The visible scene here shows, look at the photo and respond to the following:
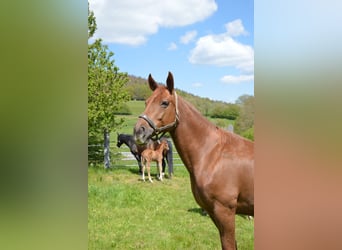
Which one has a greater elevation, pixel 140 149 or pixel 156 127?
pixel 156 127

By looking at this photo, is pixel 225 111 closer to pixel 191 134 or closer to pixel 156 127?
pixel 191 134

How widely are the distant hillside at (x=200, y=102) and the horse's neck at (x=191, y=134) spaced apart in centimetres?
11

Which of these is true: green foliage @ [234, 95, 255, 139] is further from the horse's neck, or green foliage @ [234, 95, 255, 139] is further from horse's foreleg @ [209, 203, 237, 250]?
horse's foreleg @ [209, 203, 237, 250]

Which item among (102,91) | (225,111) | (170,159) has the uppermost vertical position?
(102,91)

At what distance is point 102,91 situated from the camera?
1542 millimetres

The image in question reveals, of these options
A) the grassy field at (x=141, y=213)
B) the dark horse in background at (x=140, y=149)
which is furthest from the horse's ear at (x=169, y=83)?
the dark horse in background at (x=140, y=149)

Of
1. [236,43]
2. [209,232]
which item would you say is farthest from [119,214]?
[236,43]

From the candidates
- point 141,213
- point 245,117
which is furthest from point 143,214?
point 245,117

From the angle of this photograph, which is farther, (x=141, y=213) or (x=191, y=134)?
(x=141, y=213)

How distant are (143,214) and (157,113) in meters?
0.76

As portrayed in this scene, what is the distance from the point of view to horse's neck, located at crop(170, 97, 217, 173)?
4.55 ft

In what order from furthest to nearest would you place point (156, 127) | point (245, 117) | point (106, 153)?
point (106, 153), point (245, 117), point (156, 127)
